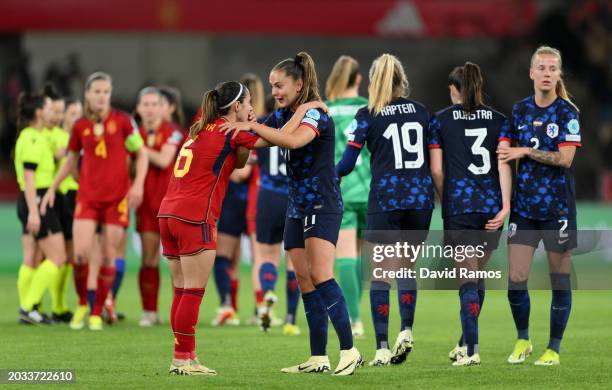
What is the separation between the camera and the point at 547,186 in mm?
9070

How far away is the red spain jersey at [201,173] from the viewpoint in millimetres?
8250

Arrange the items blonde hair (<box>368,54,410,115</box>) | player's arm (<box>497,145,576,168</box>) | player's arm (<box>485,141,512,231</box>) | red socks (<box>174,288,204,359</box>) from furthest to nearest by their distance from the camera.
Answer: blonde hair (<box>368,54,410,115</box>)
player's arm (<box>485,141,512,231</box>)
player's arm (<box>497,145,576,168</box>)
red socks (<box>174,288,204,359</box>)

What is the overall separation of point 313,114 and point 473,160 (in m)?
1.46

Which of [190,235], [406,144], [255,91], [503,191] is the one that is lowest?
[190,235]

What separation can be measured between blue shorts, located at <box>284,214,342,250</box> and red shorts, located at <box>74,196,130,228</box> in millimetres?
3417

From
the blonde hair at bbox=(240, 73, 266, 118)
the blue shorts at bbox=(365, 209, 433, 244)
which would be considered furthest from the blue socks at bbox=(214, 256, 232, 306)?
the blue shorts at bbox=(365, 209, 433, 244)

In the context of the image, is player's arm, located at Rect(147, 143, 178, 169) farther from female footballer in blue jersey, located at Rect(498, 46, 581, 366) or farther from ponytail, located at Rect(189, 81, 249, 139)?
female footballer in blue jersey, located at Rect(498, 46, 581, 366)

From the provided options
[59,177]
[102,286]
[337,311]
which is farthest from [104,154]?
[337,311]

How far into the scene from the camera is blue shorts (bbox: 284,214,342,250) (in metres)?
8.33

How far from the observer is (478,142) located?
30.0ft

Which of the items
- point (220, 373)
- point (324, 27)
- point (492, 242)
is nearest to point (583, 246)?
point (492, 242)

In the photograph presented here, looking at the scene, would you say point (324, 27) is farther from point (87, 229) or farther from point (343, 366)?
point (343, 366)

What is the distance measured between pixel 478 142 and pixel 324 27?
46.0 feet

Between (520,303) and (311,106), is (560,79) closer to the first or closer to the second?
(520,303)
